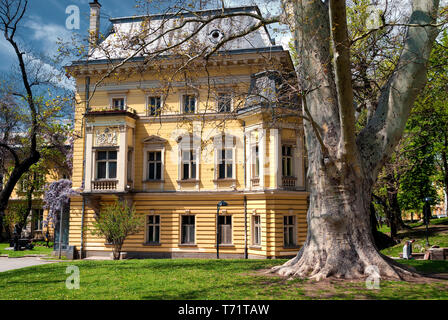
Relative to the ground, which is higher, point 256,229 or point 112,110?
point 112,110

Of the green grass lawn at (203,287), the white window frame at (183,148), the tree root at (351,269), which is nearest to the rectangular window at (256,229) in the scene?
the white window frame at (183,148)

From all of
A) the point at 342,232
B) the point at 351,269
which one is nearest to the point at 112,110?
the point at 342,232

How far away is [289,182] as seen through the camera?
80.4 feet

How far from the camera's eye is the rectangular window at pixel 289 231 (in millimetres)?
24391

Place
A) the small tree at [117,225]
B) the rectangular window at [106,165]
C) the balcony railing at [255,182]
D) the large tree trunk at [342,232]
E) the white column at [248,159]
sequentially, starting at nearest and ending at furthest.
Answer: the large tree trunk at [342,232] < the small tree at [117,225] < the balcony railing at [255,182] < the white column at [248,159] < the rectangular window at [106,165]

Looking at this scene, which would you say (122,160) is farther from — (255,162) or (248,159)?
(255,162)

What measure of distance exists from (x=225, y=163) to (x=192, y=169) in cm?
235

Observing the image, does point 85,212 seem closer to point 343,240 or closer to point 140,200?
point 140,200

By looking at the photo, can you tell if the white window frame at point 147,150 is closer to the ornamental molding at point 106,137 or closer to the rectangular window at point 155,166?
the rectangular window at point 155,166

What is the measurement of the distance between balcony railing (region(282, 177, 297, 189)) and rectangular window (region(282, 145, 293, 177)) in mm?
457

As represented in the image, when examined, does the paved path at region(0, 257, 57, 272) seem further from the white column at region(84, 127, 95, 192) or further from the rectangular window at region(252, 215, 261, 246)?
the rectangular window at region(252, 215, 261, 246)

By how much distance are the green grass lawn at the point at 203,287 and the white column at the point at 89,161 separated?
12914 mm

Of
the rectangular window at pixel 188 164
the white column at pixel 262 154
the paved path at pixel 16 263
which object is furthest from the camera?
the rectangular window at pixel 188 164
